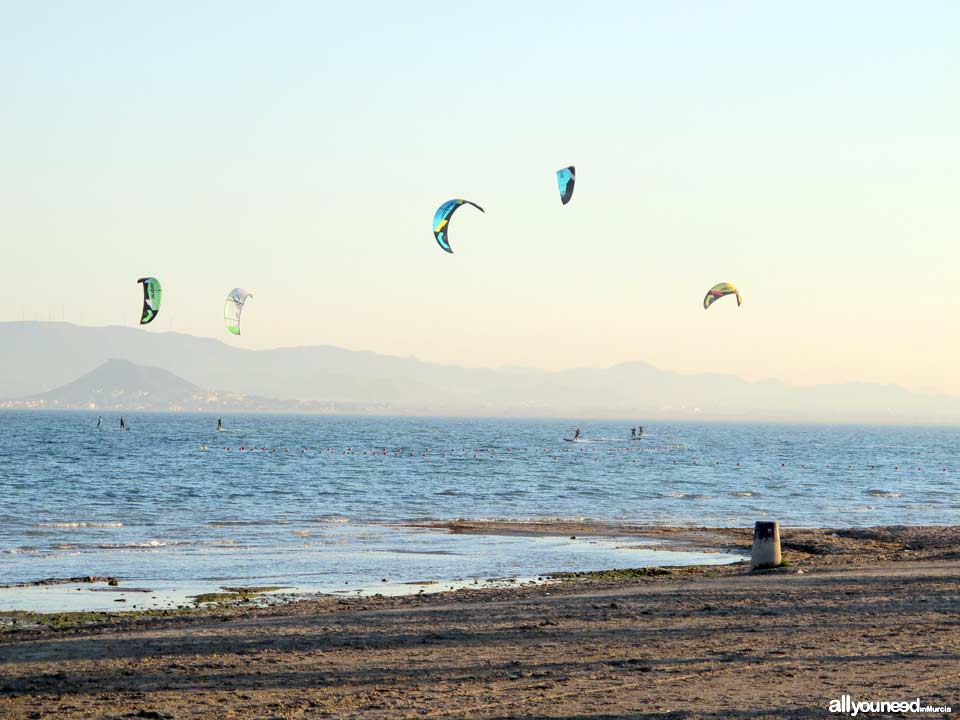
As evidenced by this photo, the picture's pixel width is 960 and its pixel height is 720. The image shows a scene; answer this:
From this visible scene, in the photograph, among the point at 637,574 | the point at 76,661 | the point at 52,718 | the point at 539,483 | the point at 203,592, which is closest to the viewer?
the point at 52,718

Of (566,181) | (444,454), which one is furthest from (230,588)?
(444,454)

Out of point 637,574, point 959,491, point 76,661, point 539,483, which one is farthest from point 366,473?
point 76,661

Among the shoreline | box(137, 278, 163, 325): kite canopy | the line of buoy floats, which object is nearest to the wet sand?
the shoreline

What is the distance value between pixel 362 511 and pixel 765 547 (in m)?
17.8

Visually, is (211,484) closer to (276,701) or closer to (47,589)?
(47,589)

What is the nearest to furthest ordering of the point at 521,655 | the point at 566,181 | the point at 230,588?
the point at 521,655
the point at 230,588
the point at 566,181

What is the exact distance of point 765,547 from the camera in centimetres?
1817

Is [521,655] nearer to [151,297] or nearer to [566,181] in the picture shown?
[566,181]

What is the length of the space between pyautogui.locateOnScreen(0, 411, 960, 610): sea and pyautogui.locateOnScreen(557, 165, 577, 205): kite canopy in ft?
27.8

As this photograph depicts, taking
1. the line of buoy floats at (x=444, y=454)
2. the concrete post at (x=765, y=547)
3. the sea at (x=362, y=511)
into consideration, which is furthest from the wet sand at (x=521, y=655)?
the line of buoy floats at (x=444, y=454)

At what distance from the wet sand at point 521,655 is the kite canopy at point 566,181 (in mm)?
15351

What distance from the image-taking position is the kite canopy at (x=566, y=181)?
29875 millimetres

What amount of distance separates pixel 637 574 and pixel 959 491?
36023 mm

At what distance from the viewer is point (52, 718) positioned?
8.59 m
